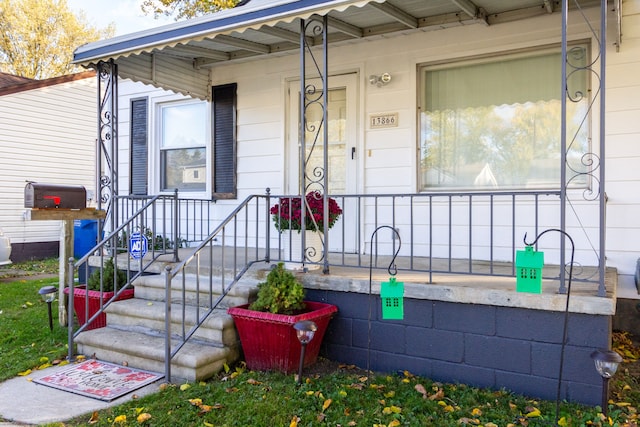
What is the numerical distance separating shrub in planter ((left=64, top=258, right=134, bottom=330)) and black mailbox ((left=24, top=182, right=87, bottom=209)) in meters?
0.64

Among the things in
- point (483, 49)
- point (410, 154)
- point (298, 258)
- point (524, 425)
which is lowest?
point (524, 425)

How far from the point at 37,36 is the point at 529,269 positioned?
801 inches

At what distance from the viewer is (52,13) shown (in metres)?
18.6

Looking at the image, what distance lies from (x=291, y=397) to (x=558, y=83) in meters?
3.58

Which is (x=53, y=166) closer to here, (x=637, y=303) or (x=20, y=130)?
(x=20, y=130)

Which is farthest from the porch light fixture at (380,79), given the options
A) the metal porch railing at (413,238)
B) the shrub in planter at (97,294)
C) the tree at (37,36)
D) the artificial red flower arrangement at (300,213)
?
the tree at (37,36)

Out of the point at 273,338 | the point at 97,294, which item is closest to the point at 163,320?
the point at 97,294

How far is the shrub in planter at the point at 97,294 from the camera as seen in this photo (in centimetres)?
464

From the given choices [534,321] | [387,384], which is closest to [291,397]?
[387,384]

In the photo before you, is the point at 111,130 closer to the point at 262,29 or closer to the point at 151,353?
the point at 262,29

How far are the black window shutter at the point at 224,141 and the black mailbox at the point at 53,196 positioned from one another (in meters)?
1.86

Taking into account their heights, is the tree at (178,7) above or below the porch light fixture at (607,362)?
above

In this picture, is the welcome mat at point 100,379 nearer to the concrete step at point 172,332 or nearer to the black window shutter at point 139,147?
the concrete step at point 172,332

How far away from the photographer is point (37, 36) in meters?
18.4
